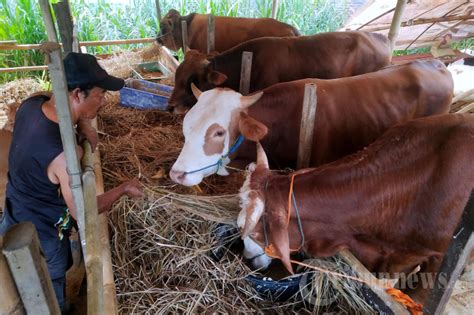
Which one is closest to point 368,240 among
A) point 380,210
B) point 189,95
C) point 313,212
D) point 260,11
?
point 380,210

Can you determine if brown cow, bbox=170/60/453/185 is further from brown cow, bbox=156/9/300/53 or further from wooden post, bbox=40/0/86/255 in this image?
brown cow, bbox=156/9/300/53

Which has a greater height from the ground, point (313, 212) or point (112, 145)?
point (313, 212)

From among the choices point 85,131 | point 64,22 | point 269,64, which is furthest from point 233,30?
point 85,131

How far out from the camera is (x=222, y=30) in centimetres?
665

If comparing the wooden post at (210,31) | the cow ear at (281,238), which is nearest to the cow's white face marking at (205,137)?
the cow ear at (281,238)

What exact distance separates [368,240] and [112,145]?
279cm

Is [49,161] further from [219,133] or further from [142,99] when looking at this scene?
[142,99]

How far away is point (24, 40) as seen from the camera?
343 inches

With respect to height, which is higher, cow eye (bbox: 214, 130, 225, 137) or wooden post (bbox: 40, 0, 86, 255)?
wooden post (bbox: 40, 0, 86, 255)

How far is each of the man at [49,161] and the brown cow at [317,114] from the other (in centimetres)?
65

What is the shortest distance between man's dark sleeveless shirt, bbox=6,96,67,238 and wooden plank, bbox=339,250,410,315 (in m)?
1.83

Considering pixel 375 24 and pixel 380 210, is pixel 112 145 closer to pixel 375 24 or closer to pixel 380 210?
pixel 380 210

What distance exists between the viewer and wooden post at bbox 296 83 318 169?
2.47 meters

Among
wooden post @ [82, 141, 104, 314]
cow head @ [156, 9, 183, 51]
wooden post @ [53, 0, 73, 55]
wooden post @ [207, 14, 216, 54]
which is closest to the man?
wooden post @ [82, 141, 104, 314]
